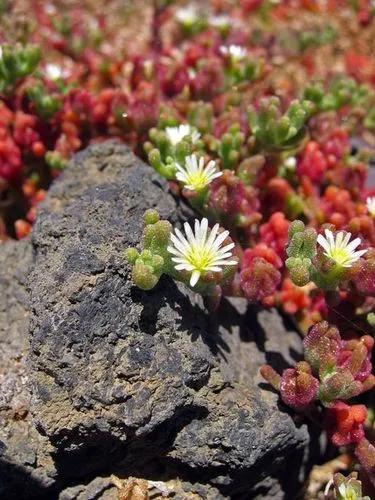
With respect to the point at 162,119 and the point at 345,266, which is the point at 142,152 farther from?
the point at 345,266

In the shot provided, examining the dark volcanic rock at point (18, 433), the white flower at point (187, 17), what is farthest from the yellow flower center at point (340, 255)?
the white flower at point (187, 17)

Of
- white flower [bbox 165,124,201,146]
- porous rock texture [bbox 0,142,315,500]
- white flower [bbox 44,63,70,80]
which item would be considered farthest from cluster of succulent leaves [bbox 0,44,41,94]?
porous rock texture [bbox 0,142,315,500]

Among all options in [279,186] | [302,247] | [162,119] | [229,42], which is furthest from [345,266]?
[229,42]

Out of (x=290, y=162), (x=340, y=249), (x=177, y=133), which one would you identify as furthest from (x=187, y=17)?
(x=340, y=249)

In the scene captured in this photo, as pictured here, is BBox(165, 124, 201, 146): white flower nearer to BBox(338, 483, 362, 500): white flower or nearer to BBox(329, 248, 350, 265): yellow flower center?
BBox(329, 248, 350, 265): yellow flower center

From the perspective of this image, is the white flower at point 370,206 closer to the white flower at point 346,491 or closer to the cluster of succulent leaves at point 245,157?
the cluster of succulent leaves at point 245,157

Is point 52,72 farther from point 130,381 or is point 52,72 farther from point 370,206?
point 130,381
